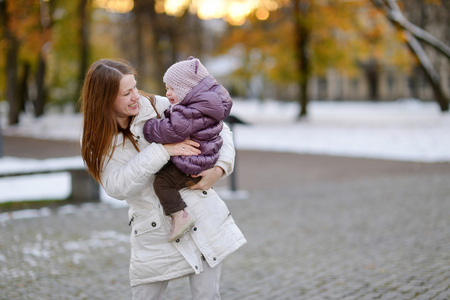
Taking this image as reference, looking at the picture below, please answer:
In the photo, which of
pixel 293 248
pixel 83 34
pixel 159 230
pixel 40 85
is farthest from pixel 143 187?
pixel 40 85

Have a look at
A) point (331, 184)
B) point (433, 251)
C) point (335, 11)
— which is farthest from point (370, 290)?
point (335, 11)

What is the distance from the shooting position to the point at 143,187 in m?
2.77

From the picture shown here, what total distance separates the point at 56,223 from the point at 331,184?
5.57 m

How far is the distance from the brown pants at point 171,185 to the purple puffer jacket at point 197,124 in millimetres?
55

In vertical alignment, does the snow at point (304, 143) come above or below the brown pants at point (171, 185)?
below

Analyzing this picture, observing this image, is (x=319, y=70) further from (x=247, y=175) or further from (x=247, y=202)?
(x=247, y=202)

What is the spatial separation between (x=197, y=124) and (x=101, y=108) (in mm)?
456

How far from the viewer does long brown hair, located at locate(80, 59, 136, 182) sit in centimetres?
274

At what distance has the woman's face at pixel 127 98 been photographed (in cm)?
276

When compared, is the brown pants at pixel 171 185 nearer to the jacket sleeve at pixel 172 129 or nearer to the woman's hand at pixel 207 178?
the woman's hand at pixel 207 178

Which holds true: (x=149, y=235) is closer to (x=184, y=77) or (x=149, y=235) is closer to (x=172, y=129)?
(x=172, y=129)

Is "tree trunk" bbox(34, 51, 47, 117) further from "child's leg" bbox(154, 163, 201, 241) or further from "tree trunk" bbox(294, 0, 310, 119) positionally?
"child's leg" bbox(154, 163, 201, 241)

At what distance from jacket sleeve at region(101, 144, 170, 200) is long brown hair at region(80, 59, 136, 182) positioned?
0.37ft

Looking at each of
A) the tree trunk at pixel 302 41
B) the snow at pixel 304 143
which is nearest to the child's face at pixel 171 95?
the snow at pixel 304 143
